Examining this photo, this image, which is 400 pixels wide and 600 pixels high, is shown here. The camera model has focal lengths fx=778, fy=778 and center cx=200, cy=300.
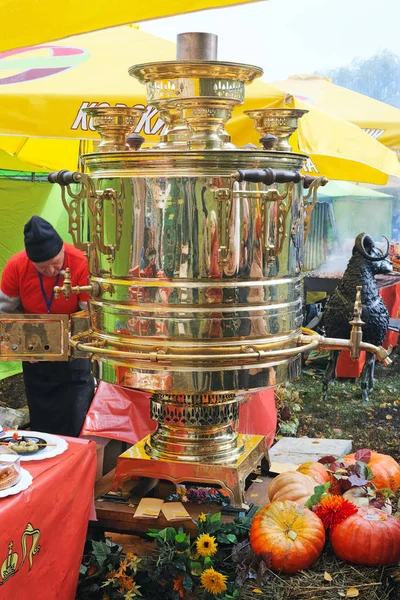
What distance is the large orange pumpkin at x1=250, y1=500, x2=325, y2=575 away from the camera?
2.81 metres

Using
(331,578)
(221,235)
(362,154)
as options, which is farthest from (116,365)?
(362,154)

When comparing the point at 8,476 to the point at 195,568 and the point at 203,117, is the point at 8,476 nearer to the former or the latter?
the point at 195,568

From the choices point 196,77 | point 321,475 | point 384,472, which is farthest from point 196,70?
point 384,472

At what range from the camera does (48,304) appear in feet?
16.0

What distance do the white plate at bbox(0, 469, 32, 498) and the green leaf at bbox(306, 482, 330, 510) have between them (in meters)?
1.13

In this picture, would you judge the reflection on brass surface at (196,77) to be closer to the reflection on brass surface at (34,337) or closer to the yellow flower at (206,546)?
the reflection on brass surface at (34,337)

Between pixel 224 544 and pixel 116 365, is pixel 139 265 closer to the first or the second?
pixel 116 365

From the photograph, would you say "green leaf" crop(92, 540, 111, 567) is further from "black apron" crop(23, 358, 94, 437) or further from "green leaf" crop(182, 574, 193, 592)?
"black apron" crop(23, 358, 94, 437)

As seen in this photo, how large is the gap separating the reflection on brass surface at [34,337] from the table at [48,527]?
1.41 ft

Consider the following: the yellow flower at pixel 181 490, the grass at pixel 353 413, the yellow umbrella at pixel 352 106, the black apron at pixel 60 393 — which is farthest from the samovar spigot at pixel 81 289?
the yellow umbrella at pixel 352 106

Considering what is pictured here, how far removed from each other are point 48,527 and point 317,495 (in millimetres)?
1085

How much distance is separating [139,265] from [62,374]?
8.23 feet

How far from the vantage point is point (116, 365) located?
2.88m

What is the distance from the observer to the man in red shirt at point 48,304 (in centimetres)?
465
